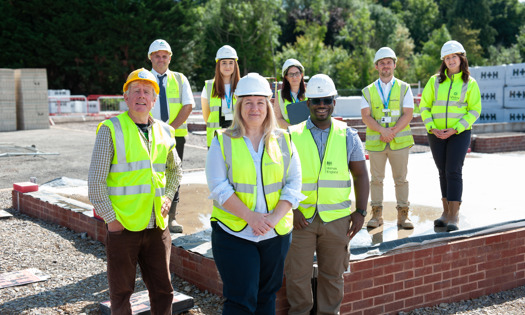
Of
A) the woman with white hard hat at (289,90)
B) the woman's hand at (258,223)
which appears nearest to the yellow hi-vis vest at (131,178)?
the woman's hand at (258,223)

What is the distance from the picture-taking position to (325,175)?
159 inches

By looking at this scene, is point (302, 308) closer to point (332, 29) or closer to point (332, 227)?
point (332, 227)

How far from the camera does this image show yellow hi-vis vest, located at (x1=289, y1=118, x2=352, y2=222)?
4.05 m

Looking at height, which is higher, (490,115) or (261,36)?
(261,36)

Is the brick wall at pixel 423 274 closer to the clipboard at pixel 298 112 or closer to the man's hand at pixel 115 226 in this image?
Answer: the man's hand at pixel 115 226

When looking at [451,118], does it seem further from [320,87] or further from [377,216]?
[320,87]

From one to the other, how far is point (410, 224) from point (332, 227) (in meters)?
2.13

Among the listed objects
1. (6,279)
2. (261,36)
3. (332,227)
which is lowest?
(6,279)

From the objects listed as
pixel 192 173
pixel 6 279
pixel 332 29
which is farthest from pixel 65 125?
pixel 332 29

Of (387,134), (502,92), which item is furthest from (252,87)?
(502,92)

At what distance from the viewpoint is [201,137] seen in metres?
19.3

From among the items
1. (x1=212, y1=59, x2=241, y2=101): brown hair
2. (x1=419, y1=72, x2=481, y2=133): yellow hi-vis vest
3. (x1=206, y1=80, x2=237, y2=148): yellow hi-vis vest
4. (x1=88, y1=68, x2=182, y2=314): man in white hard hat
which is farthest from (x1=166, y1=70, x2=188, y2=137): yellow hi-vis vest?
(x1=419, y1=72, x2=481, y2=133): yellow hi-vis vest

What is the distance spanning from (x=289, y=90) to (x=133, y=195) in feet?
9.86

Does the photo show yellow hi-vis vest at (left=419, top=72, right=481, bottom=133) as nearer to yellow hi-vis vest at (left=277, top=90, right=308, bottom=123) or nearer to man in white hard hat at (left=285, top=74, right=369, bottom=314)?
yellow hi-vis vest at (left=277, top=90, right=308, bottom=123)
